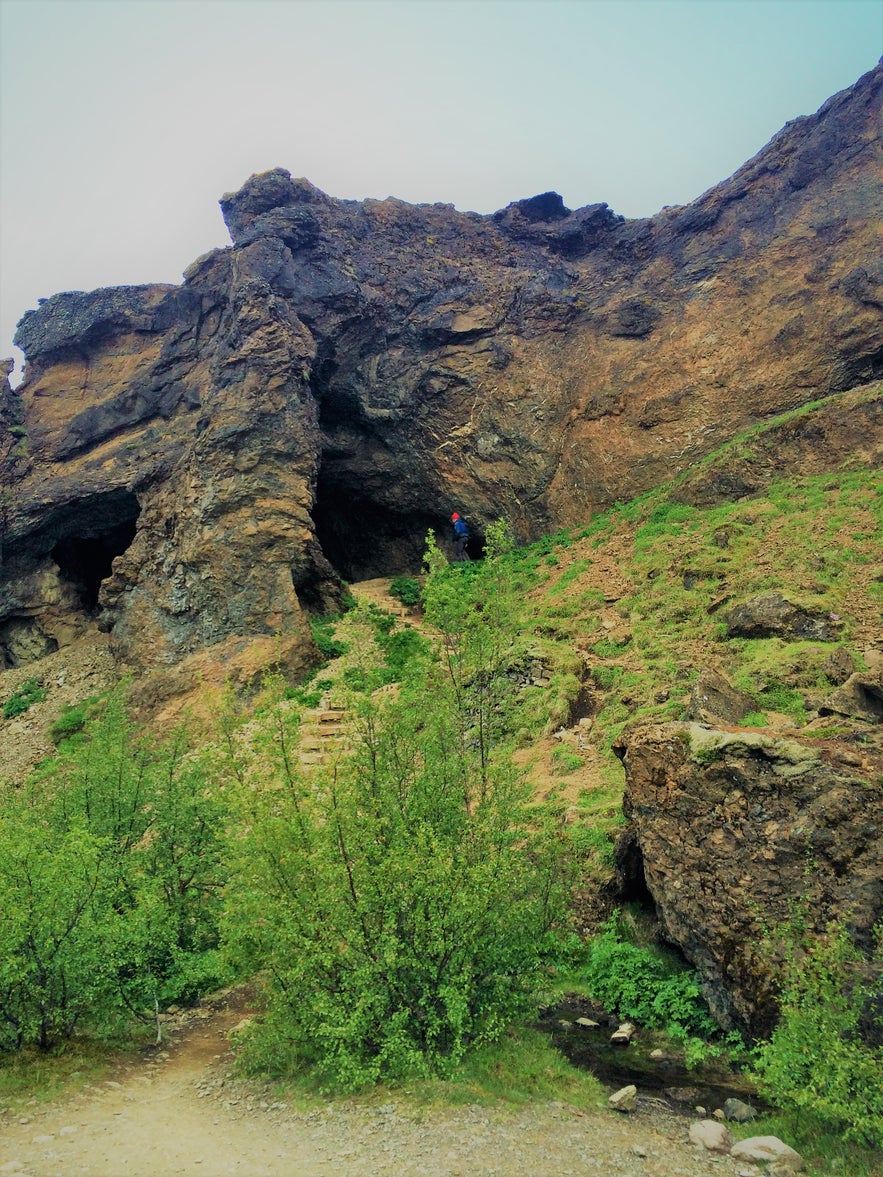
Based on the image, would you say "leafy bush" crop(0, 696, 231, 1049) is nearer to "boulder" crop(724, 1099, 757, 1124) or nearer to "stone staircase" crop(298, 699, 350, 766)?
"stone staircase" crop(298, 699, 350, 766)

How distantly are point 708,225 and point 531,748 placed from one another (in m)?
33.6

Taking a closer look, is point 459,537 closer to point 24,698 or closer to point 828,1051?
point 24,698

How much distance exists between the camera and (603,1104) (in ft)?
32.8

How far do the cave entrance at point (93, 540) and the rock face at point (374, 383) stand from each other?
0.49ft

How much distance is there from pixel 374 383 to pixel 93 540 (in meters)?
16.9

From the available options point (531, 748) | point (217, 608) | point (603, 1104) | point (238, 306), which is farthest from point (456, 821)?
point (238, 306)

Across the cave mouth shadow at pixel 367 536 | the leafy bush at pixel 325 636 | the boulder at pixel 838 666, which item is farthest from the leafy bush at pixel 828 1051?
the cave mouth shadow at pixel 367 536

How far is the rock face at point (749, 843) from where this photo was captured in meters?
10.1

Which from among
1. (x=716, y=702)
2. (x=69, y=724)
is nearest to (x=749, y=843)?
(x=716, y=702)

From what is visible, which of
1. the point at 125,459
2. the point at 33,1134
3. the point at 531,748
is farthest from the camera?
the point at 125,459

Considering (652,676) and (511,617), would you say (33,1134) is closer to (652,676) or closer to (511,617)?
(511,617)

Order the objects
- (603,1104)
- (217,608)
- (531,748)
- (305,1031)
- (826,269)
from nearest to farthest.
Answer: (603,1104) → (305,1031) → (531,748) → (217,608) → (826,269)

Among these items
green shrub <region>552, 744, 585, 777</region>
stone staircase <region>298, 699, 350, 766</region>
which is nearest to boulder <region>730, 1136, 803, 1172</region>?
green shrub <region>552, 744, 585, 777</region>

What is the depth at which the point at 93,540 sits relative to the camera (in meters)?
39.9
